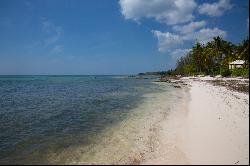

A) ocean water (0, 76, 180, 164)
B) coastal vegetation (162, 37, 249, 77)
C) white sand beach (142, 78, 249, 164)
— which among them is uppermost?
coastal vegetation (162, 37, 249, 77)

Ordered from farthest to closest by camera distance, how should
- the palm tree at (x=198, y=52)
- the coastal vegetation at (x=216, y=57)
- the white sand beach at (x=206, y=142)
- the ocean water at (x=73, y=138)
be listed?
the palm tree at (x=198, y=52)
the coastal vegetation at (x=216, y=57)
the ocean water at (x=73, y=138)
the white sand beach at (x=206, y=142)

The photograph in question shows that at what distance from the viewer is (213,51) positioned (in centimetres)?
6956

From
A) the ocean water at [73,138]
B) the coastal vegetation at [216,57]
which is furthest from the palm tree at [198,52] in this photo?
the ocean water at [73,138]

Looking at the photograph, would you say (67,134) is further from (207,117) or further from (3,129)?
(207,117)

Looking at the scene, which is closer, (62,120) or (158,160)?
(158,160)

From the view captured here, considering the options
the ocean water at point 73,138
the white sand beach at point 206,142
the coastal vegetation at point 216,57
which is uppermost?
the coastal vegetation at point 216,57

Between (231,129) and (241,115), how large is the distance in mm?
2945

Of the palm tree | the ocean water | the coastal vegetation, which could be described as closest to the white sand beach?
the ocean water

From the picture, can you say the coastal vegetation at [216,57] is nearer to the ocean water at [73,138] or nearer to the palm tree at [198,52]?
the palm tree at [198,52]

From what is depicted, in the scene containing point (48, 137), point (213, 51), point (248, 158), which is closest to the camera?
point (248, 158)

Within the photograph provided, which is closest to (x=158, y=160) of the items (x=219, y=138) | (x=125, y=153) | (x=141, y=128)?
(x=125, y=153)

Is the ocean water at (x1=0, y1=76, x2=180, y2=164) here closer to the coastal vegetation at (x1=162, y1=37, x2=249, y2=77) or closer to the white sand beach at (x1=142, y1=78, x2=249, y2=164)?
the white sand beach at (x1=142, y1=78, x2=249, y2=164)

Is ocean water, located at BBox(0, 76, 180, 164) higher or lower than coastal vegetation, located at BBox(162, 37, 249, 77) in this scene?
lower

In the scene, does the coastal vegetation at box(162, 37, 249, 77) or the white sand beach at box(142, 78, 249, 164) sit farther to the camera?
the coastal vegetation at box(162, 37, 249, 77)
